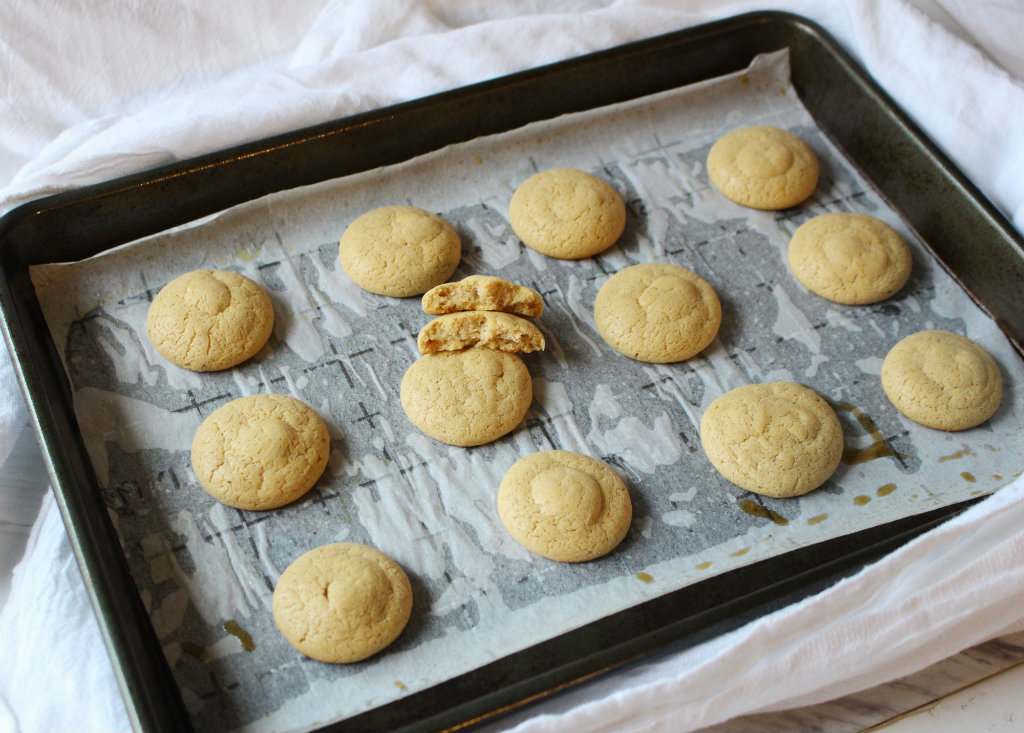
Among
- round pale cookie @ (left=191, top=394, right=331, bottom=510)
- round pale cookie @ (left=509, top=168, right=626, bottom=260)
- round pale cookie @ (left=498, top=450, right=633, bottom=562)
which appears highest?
round pale cookie @ (left=509, top=168, right=626, bottom=260)

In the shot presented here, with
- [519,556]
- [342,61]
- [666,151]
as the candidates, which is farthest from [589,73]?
[519,556]

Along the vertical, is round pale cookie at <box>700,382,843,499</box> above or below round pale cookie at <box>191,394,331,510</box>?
below

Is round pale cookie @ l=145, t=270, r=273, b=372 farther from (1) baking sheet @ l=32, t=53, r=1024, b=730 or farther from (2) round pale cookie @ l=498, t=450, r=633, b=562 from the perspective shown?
(2) round pale cookie @ l=498, t=450, r=633, b=562

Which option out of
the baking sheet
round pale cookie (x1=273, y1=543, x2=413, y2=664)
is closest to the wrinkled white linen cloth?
the baking sheet

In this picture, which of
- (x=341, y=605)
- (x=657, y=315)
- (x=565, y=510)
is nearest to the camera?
(x=341, y=605)

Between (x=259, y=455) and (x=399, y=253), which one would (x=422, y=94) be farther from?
(x=259, y=455)

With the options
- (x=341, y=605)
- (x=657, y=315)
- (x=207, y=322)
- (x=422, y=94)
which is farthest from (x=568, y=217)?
(x=341, y=605)
